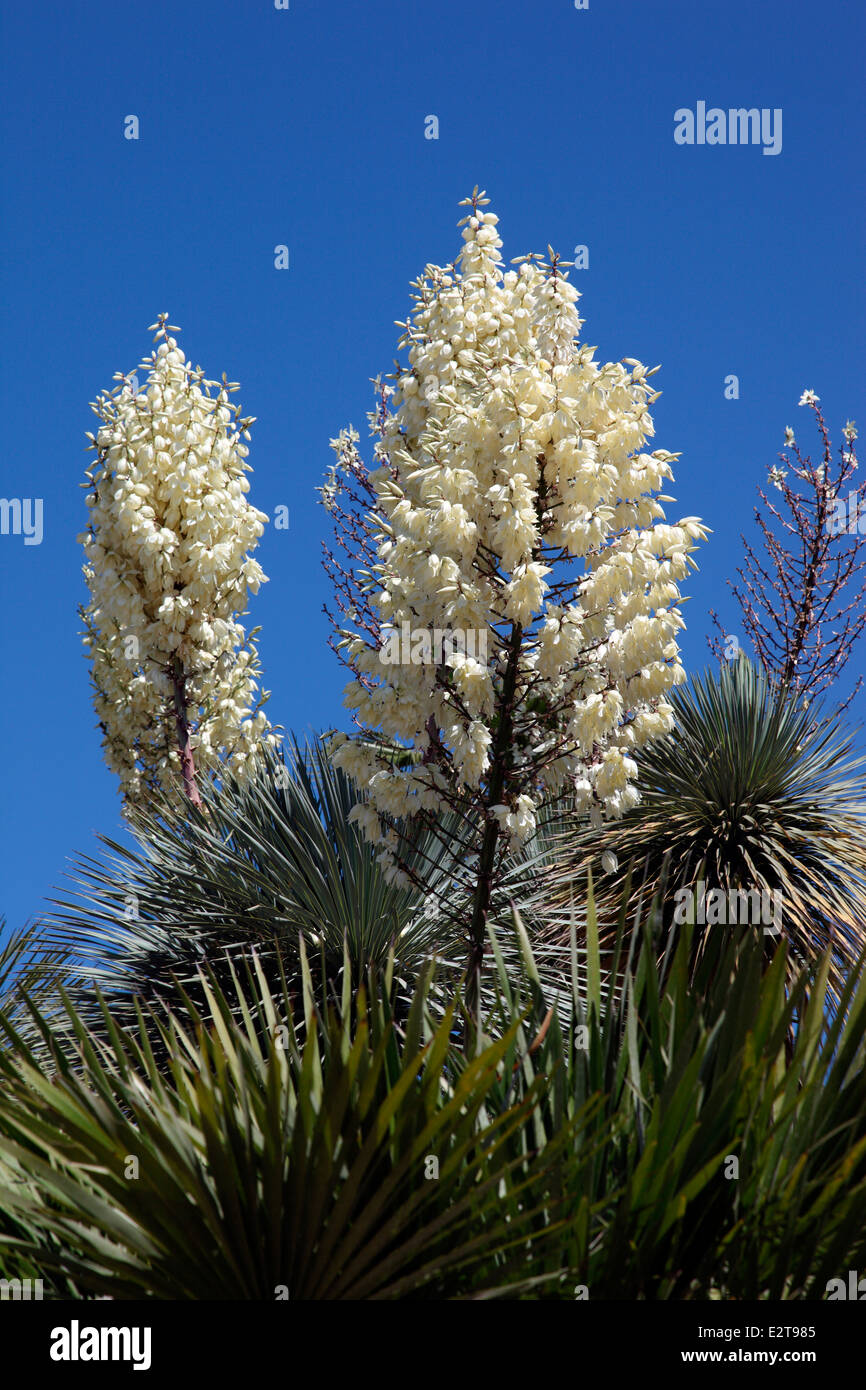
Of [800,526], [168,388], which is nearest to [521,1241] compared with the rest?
[168,388]

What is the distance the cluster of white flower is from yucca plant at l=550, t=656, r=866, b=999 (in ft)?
9.61

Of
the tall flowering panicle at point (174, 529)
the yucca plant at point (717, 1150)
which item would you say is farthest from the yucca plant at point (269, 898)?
the yucca plant at point (717, 1150)

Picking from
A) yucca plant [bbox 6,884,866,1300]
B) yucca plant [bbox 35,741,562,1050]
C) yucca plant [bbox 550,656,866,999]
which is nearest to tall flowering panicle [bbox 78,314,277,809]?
yucca plant [bbox 35,741,562,1050]

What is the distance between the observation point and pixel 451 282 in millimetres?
6094

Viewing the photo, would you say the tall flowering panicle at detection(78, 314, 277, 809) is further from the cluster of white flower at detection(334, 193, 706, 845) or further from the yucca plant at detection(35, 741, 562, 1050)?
the cluster of white flower at detection(334, 193, 706, 845)

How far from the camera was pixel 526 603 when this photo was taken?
4.52 meters

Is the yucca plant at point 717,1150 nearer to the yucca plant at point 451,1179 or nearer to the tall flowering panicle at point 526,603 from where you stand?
the yucca plant at point 451,1179

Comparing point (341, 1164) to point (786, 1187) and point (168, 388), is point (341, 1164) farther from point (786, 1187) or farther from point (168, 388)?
point (168, 388)

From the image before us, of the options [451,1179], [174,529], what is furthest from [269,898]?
[451,1179]

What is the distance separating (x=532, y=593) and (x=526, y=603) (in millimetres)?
39

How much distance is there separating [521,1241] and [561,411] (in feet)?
9.33

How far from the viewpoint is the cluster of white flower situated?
15.0 feet

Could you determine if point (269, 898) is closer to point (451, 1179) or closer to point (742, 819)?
point (742, 819)

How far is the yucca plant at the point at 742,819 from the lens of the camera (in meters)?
7.88
